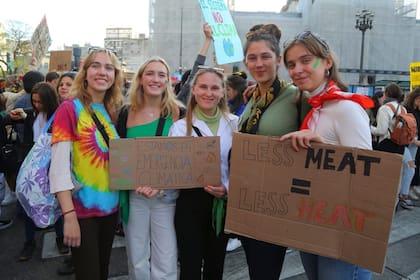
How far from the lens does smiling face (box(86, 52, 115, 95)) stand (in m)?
2.25

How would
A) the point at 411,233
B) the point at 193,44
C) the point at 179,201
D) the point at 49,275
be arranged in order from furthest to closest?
1. the point at 193,44
2. the point at 411,233
3. the point at 49,275
4. the point at 179,201

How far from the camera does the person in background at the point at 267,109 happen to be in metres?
1.95

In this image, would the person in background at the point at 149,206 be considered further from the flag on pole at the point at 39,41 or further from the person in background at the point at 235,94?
the flag on pole at the point at 39,41

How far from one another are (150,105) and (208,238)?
3.31 ft

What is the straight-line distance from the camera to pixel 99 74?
226 centimetres

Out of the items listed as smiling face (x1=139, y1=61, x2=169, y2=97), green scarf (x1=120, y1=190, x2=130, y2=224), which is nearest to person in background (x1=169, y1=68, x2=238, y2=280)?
smiling face (x1=139, y1=61, x2=169, y2=97)

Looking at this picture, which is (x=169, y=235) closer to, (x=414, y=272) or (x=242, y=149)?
(x=242, y=149)

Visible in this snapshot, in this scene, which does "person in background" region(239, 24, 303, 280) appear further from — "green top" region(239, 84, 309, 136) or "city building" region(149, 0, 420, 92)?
"city building" region(149, 0, 420, 92)

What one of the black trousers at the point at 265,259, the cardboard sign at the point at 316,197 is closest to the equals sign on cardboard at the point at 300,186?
the cardboard sign at the point at 316,197

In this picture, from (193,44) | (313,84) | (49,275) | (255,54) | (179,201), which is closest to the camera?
(313,84)

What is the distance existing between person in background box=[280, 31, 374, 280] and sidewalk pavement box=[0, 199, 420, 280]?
1415mm

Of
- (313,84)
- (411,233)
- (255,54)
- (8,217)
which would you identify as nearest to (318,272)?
(313,84)

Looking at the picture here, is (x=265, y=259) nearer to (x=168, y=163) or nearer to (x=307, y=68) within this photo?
(x=168, y=163)

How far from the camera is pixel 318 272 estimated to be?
1.80 metres
